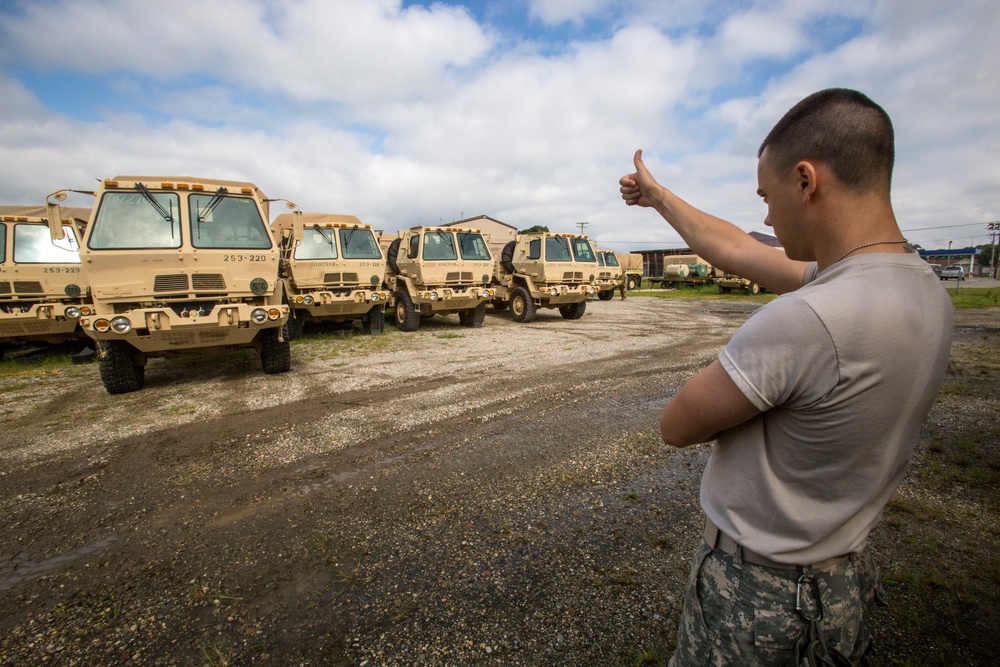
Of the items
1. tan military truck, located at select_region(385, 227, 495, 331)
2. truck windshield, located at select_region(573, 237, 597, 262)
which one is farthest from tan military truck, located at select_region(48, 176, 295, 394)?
truck windshield, located at select_region(573, 237, 597, 262)

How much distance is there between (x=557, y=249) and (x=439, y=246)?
2.87 meters

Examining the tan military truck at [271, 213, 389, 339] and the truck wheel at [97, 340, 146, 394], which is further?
the tan military truck at [271, 213, 389, 339]

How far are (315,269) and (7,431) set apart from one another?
4.73 meters

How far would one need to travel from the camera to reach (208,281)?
5.18 meters

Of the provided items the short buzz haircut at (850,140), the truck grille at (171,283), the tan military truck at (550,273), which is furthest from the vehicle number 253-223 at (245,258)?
the tan military truck at (550,273)

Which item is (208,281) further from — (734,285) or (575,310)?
(734,285)

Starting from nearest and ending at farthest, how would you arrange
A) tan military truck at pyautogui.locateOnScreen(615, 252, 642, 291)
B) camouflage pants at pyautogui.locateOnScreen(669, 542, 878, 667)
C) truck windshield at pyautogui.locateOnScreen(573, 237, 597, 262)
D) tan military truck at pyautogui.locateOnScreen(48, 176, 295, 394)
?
1. camouflage pants at pyautogui.locateOnScreen(669, 542, 878, 667)
2. tan military truck at pyautogui.locateOnScreen(48, 176, 295, 394)
3. truck windshield at pyautogui.locateOnScreen(573, 237, 597, 262)
4. tan military truck at pyautogui.locateOnScreen(615, 252, 642, 291)

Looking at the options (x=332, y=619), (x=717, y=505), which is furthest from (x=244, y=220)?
(x=717, y=505)

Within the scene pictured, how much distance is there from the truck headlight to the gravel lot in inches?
29.8

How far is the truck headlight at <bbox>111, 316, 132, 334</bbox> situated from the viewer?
457 cm

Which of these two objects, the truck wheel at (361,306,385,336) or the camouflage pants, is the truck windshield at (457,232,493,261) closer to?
the truck wheel at (361,306,385,336)

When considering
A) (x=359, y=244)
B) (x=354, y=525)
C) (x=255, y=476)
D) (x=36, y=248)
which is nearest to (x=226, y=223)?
(x=359, y=244)

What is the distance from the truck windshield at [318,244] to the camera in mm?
8492

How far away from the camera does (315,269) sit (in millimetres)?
8297
